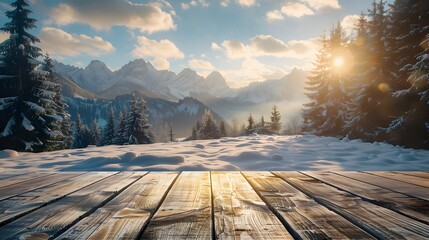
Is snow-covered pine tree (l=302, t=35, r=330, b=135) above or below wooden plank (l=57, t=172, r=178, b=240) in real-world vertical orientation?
above

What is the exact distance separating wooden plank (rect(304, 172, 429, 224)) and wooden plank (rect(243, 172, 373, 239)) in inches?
15.0

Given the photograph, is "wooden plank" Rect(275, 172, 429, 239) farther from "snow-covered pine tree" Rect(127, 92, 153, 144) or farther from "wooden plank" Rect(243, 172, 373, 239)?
"snow-covered pine tree" Rect(127, 92, 153, 144)

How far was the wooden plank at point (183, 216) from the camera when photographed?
1083 mm

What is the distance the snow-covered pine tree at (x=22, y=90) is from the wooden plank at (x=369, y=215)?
58.6ft

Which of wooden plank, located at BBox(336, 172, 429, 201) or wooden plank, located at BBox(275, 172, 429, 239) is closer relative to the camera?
wooden plank, located at BBox(275, 172, 429, 239)

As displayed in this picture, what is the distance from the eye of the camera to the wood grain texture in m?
1.09

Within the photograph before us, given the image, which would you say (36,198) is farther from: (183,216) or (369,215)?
(369,215)

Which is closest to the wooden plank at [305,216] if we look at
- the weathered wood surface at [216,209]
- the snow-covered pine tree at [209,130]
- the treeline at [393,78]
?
the weathered wood surface at [216,209]

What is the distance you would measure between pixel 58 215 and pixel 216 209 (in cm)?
78

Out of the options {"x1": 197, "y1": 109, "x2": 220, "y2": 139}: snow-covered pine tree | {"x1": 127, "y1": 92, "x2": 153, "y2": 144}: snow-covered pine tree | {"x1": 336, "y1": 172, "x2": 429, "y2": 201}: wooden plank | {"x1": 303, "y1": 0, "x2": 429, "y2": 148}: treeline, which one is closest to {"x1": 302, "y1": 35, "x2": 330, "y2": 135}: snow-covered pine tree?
{"x1": 303, "y1": 0, "x2": 429, "y2": 148}: treeline

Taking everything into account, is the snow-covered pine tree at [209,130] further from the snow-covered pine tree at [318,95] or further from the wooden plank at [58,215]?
the wooden plank at [58,215]

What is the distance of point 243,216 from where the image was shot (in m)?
1.32

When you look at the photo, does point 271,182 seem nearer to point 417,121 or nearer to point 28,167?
point 28,167

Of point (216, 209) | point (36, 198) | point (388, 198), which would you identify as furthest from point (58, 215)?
point (388, 198)
